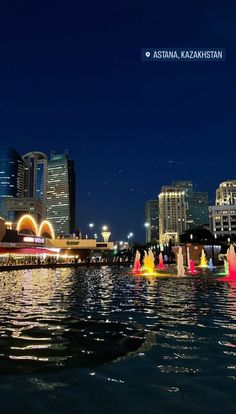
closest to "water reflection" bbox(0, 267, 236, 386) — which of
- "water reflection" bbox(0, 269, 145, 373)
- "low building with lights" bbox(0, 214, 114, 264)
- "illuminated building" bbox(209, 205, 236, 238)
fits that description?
"water reflection" bbox(0, 269, 145, 373)

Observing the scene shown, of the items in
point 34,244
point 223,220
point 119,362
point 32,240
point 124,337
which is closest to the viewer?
point 119,362

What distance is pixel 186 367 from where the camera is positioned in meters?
7.00

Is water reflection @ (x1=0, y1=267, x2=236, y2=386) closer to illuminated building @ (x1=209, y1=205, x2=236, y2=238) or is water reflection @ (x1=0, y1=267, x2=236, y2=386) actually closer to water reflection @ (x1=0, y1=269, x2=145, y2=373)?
water reflection @ (x1=0, y1=269, x2=145, y2=373)

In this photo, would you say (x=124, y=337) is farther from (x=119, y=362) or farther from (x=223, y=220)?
(x=223, y=220)

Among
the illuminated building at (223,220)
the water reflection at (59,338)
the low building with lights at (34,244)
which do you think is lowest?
the water reflection at (59,338)

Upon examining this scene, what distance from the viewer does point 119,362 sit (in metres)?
7.43

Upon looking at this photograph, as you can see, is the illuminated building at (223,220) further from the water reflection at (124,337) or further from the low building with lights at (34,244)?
the water reflection at (124,337)

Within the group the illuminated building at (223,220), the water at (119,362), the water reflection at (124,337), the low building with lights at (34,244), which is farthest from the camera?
the illuminated building at (223,220)

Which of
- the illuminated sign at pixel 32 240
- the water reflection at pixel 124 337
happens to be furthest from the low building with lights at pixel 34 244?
the water reflection at pixel 124 337

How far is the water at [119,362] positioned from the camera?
545 centimetres

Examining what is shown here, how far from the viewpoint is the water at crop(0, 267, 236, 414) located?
5.45 m

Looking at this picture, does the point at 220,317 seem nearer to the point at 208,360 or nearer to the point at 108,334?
the point at 108,334

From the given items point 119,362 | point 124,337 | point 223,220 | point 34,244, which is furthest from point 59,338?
point 223,220

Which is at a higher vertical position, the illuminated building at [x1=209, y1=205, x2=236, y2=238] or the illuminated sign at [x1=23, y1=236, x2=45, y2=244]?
the illuminated building at [x1=209, y1=205, x2=236, y2=238]
